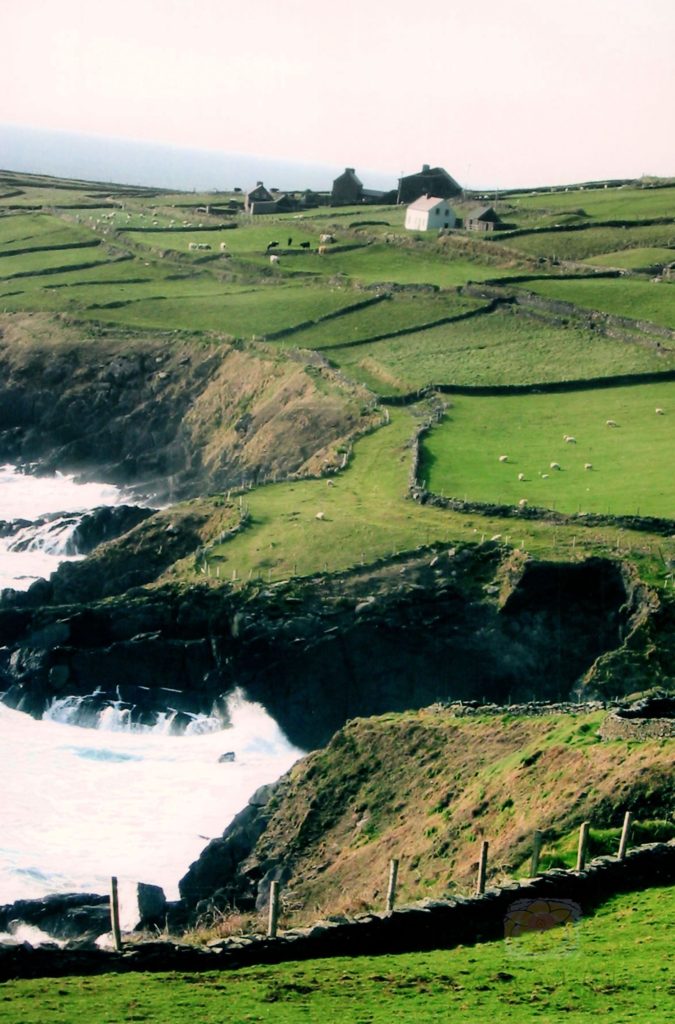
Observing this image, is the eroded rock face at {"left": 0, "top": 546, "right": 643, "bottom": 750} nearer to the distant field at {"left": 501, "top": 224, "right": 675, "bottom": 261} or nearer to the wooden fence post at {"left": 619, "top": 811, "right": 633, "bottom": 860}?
the wooden fence post at {"left": 619, "top": 811, "right": 633, "bottom": 860}

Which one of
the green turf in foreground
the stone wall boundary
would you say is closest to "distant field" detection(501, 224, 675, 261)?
the stone wall boundary

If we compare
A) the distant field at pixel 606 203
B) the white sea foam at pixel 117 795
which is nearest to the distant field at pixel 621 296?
the distant field at pixel 606 203

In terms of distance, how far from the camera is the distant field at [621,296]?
11306 centimetres

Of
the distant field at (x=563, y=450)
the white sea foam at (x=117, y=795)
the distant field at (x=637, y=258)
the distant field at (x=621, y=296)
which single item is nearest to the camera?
the white sea foam at (x=117, y=795)

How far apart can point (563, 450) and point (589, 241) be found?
203 feet

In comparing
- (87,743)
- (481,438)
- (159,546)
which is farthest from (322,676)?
(481,438)

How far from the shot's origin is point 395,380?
99688 mm

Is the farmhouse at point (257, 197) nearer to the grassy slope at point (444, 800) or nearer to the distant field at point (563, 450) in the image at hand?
the distant field at point (563, 450)

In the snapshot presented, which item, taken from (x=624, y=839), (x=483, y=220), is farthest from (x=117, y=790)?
(x=483, y=220)

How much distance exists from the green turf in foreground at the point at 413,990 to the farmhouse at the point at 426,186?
152990 mm

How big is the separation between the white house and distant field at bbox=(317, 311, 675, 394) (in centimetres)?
3815

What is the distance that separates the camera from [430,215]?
151250mm

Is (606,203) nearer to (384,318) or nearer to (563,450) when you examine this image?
(384,318)
